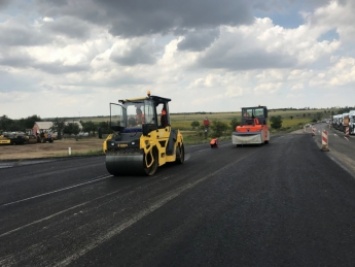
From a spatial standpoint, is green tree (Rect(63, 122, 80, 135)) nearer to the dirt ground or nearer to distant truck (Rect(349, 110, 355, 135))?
the dirt ground

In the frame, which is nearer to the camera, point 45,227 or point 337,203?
point 45,227

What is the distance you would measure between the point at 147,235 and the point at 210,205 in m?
2.35

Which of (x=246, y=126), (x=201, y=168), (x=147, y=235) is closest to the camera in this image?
(x=147, y=235)

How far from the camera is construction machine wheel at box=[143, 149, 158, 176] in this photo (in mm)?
12941

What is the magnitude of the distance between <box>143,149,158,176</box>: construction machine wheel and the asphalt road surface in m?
0.56

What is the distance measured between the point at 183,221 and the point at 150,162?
21.0 feet

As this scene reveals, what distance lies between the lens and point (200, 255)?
209 inches

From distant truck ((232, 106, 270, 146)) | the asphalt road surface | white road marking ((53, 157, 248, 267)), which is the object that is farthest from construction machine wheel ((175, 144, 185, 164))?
distant truck ((232, 106, 270, 146))

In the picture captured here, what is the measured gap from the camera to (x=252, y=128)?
2716 centimetres

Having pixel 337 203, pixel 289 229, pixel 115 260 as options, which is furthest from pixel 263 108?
pixel 115 260

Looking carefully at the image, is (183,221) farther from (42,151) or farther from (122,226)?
(42,151)

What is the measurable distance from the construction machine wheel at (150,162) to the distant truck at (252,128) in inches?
529

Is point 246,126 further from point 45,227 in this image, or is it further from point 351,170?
point 45,227

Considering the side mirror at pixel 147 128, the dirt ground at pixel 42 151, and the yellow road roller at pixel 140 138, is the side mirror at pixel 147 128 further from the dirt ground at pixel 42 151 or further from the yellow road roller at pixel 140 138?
the dirt ground at pixel 42 151
